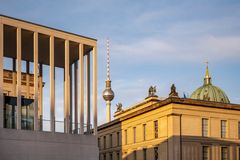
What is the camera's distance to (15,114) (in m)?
37.6

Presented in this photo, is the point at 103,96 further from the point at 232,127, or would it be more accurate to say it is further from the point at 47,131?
the point at 47,131

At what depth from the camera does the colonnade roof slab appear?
121ft

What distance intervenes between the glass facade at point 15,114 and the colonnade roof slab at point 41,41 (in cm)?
554

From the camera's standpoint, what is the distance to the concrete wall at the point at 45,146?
1342 inches

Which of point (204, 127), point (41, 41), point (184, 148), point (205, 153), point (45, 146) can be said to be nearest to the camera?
point (45, 146)

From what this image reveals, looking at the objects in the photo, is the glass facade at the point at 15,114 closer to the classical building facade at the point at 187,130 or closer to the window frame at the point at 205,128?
the classical building facade at the point at 187,130

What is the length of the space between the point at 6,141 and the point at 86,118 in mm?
9038

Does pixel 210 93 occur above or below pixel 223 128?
above

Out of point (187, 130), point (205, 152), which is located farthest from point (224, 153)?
point (187, 130)

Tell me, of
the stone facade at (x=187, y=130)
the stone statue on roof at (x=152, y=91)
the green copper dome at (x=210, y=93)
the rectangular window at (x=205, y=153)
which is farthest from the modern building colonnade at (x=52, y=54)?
the green copper dome at (x=210, y=93)

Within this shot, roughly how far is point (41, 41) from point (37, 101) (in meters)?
6.81

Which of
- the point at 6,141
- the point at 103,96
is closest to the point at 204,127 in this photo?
the point at 6,141

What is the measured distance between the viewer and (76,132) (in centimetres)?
4072

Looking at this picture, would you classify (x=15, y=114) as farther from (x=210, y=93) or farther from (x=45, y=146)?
(x=210, y=93)
